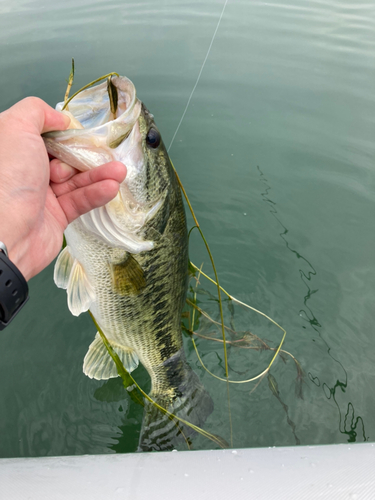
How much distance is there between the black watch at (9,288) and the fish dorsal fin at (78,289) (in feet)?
2.18

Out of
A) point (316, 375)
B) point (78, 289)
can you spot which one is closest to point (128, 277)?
point (78, 289)

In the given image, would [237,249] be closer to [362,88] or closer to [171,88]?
[171,88]

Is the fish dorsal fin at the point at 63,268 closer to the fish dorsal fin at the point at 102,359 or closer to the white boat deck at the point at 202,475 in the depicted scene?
the fish dorsal fin at the point at 102,359

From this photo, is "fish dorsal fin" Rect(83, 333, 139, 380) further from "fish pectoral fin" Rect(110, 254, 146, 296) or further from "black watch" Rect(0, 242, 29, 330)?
"black watch" Rect(0, 242, 29, 330)

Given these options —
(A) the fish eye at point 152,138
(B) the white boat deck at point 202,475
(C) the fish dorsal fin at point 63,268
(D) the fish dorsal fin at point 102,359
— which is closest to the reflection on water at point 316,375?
(B) the white boat deck at point 202,475

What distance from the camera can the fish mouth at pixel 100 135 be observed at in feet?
4.87

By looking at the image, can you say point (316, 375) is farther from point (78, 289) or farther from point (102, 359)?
point (78, 289)

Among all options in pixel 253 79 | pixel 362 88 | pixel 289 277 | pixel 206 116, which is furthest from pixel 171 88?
pixel 289 277

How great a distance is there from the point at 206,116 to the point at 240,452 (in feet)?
14.9

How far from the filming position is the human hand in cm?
130

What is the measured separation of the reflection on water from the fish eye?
2.19m

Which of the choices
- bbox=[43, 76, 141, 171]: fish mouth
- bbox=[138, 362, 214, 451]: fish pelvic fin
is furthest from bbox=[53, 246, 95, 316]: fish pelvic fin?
bbox=[138, 362, 214, 451]: fish pelvic fin

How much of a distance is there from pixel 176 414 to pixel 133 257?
45.9 inches

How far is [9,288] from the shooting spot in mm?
1263
